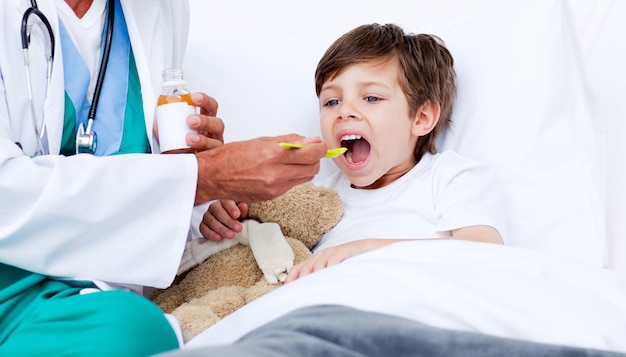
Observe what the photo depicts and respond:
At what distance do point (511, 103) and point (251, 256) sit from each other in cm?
73

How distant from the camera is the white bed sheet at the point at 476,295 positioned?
0.94 meters

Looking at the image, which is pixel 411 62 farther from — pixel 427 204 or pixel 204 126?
pixel 204 126

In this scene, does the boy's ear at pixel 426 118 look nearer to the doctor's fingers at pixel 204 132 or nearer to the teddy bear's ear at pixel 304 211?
the teddy bear's ear at pixel 304 211

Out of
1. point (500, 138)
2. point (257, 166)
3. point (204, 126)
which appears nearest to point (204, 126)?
point (204, 126)

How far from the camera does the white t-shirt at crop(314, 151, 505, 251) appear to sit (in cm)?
149

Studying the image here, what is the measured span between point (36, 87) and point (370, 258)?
0.70 m

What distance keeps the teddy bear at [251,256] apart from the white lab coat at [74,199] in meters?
0.16

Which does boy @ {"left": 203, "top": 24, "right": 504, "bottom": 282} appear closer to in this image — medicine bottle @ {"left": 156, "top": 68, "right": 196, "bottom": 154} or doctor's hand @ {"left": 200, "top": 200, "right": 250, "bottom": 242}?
doctor's hand @ {"left": 200, "top": 200, "right": 250, "bottom": 242}

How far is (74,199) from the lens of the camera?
3.81 ft

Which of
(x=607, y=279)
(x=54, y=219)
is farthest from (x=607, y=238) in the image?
(x=54, y=219)

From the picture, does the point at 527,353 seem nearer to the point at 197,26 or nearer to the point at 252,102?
the point at 252,102

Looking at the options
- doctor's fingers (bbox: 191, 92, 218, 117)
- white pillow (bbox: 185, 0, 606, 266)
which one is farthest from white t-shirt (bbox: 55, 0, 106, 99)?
white pillow (bbox: 185, 0, 606, 266)

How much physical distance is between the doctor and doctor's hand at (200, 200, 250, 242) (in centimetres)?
14

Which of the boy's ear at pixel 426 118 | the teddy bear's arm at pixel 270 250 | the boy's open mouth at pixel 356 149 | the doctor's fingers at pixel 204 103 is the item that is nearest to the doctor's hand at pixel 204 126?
the doctor's fingers at pixel 204 103
